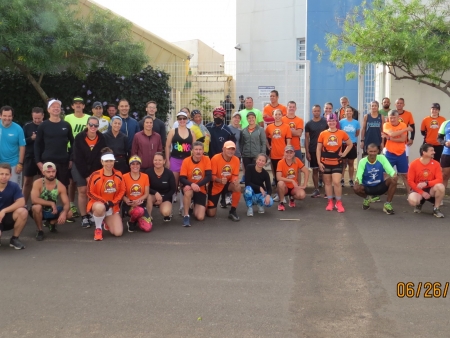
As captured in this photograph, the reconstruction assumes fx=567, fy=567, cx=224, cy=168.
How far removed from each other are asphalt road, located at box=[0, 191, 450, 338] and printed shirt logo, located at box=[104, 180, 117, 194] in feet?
2.35

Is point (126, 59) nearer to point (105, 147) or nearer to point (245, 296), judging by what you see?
point (105, 147)

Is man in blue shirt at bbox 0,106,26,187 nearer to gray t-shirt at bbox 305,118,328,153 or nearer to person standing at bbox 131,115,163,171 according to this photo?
person standing at bbox 131,115,163,171

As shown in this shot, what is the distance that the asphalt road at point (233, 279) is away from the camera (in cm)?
520

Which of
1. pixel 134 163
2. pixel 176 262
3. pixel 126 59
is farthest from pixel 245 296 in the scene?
pixel 126 59

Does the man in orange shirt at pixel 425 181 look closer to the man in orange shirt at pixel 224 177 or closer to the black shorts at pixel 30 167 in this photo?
the man in orange shirt at pixel 224 177

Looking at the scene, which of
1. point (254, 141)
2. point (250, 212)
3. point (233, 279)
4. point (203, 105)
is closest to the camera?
point (233, 279)

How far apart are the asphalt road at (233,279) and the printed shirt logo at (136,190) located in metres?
0.68

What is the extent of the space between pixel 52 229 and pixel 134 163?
1657 millimetres

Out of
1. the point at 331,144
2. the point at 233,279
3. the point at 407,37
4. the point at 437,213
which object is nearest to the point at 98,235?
the point at 233,279

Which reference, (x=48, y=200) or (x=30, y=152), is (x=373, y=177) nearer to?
(x=48, y=200)

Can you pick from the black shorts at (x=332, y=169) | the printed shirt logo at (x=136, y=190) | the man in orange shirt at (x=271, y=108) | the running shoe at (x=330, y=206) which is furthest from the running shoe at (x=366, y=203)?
the printed shirt logo at (x=136, y=190)

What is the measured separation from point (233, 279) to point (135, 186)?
3.27m

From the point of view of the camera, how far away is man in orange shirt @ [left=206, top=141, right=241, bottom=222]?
10.1 metres

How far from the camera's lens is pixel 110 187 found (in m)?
8.90
